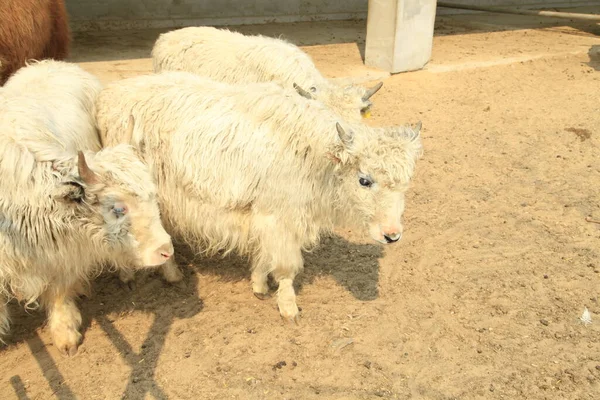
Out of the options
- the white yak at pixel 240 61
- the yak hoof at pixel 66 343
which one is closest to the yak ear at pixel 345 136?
the white yak at pixel 240 61

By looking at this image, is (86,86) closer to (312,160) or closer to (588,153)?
(312,160)

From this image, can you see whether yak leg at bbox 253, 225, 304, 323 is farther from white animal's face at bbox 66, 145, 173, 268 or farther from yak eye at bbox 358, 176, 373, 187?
white animal's face at bbox 66, 145, 173, 268

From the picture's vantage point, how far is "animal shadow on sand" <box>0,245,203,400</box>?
10.8ft

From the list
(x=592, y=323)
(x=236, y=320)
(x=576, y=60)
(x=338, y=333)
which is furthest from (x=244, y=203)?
(x=576, y=60)

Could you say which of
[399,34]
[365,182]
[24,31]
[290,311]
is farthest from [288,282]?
[399,34]

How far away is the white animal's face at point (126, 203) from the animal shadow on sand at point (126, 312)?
0.74 m

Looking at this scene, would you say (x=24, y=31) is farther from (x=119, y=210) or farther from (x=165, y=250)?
(x=165, y=250)

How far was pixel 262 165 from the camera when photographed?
3617 mm

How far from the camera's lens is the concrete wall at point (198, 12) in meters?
10.0

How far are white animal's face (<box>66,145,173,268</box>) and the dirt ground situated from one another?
847 millimetres

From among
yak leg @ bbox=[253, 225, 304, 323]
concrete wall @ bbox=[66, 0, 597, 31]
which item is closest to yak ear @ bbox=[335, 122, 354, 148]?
yak leg @ bbox=[253, 225, 304, 323]

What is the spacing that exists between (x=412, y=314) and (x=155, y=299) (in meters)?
1.96

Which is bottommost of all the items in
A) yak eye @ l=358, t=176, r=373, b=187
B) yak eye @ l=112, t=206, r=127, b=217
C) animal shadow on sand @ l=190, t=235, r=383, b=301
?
animal shadow on sand @ l=190, t=235, r=383, b=301

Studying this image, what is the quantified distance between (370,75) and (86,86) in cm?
515
